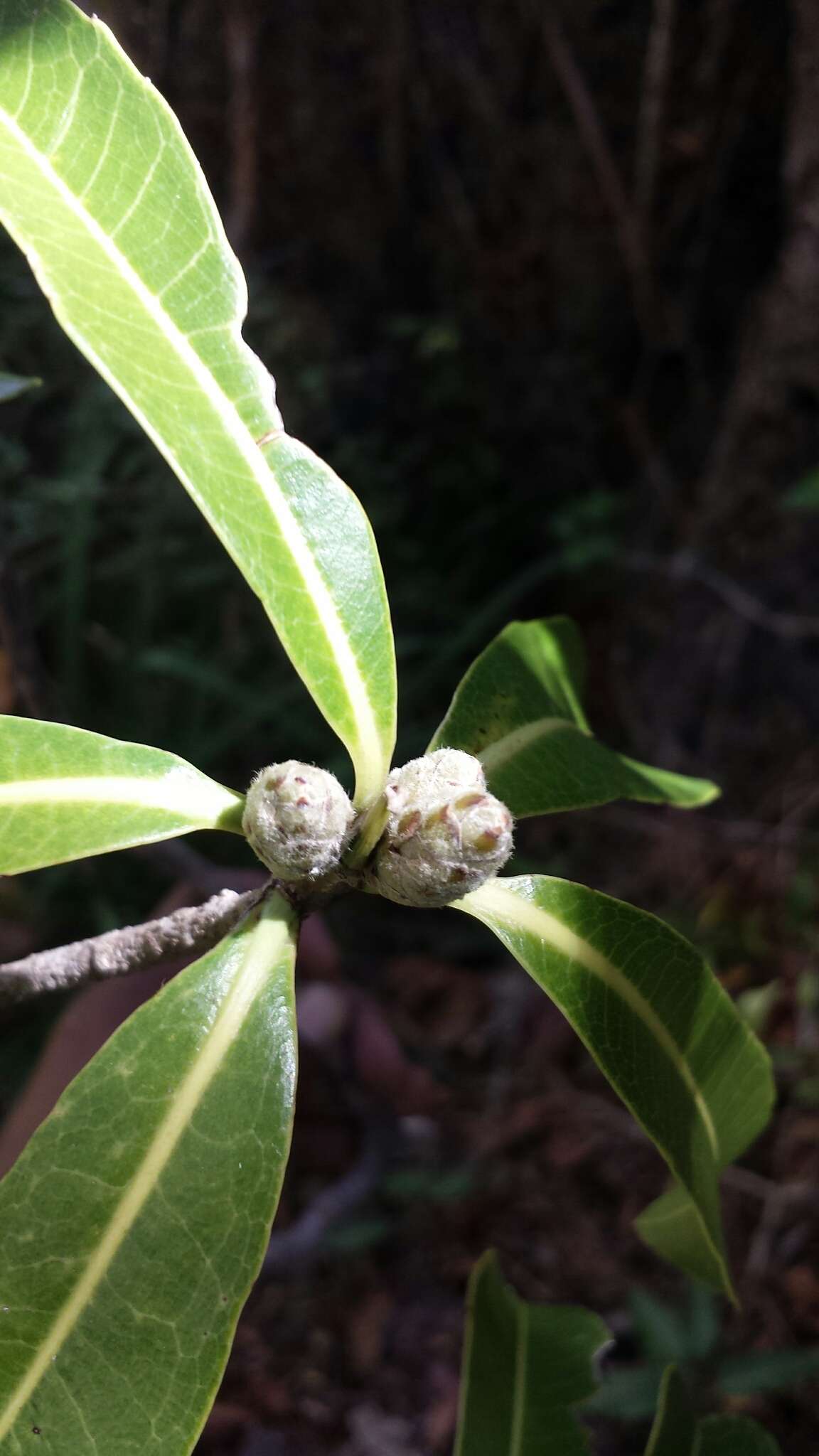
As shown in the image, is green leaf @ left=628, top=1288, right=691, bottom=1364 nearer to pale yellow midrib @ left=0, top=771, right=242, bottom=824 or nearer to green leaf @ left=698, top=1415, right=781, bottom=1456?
green leaf @ left=698, top=1415, right=781, bottom=1456

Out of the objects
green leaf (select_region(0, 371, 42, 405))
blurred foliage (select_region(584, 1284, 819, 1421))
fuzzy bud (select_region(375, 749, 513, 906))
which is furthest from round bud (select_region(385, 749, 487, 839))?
blurred foliage (select_region(584, 1284, 819, 1421))

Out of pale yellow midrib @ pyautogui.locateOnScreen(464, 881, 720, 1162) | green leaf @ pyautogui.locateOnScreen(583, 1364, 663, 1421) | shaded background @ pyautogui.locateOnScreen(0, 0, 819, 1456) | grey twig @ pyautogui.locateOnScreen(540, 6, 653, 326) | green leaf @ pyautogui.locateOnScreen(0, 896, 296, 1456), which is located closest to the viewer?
green leaf @ pyautogui.locateOnScreen(0, 896, 296, 1456)

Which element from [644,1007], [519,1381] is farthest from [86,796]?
[519,1381]

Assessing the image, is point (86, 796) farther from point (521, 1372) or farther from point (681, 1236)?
point (521, 1372)

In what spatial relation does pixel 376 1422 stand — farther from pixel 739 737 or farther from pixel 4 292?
pixel 4 292

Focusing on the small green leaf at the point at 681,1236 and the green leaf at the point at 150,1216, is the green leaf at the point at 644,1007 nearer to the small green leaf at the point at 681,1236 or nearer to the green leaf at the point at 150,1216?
the small green leaf at the point at 681,1236

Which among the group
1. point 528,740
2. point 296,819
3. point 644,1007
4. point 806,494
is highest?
point 296,819

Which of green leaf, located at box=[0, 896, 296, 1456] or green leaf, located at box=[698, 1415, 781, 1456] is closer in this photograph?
green leaf, located at box=[0, 896, 296, 1456]
